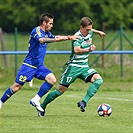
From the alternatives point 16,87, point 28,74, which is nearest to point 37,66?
point 28,74

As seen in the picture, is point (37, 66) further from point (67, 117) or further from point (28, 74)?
point (67, 117)

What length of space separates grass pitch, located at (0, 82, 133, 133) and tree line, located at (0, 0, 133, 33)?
32.1m

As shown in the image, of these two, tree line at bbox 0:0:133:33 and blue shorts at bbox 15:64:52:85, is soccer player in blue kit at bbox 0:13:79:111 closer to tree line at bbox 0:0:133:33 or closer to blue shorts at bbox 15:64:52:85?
blue shorts at bbox 15:64:52:85

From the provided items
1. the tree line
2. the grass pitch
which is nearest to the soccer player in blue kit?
the grass pitch

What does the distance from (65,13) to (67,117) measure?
38.8m

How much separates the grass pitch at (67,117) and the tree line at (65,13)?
105 ft

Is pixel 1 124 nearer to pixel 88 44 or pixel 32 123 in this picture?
pixel 32 123

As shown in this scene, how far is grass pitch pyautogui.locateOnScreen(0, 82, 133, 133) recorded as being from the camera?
1168cm

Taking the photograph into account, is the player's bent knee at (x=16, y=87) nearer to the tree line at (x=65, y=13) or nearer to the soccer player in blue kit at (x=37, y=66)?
the soccer player in blue kit at (x=37, y=66)

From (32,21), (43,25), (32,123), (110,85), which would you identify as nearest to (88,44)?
(43,25)

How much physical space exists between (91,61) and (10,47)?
3.54 metres

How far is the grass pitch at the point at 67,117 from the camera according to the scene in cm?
1168

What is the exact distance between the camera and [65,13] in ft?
170

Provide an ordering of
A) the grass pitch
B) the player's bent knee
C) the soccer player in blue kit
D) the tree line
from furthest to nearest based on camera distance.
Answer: the tree line → the player's bent knee → the soccer player in blue kit → the grass pitch
